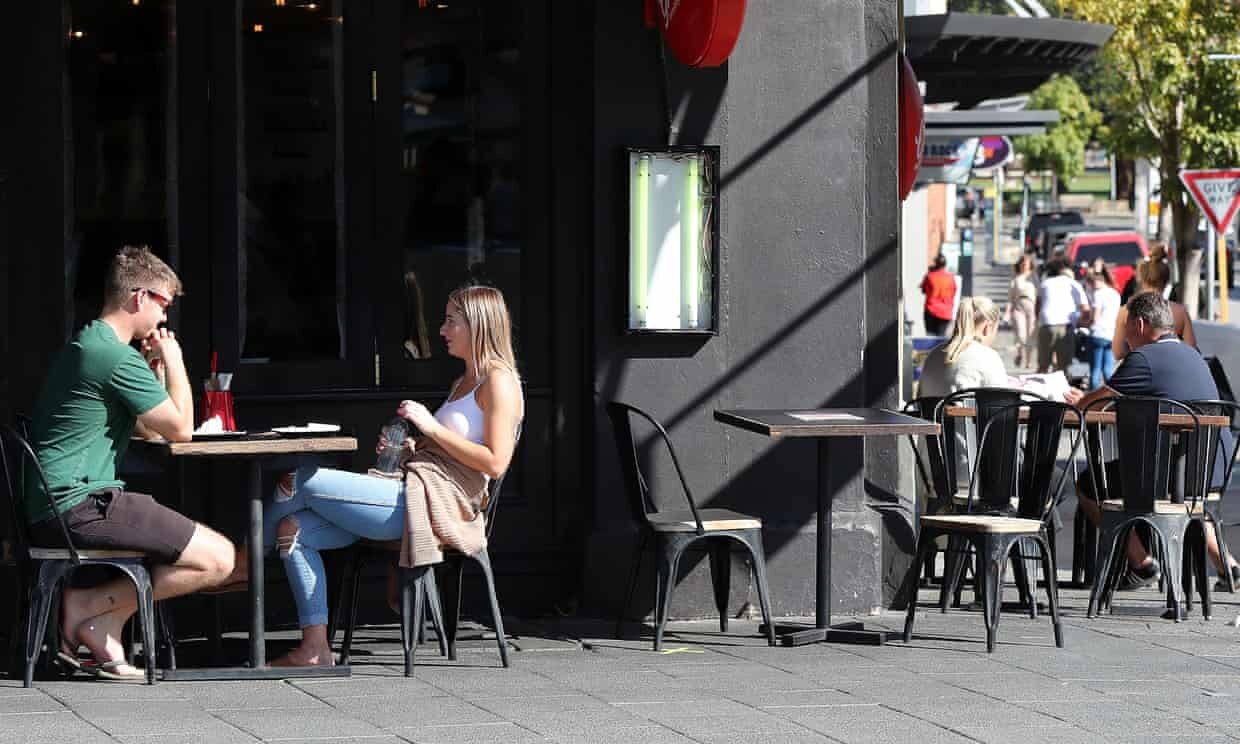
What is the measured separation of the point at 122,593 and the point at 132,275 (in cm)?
112

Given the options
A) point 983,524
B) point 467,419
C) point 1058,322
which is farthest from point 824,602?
point 1058,322

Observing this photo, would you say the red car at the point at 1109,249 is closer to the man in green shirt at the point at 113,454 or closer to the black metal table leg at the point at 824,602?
the black metal table leg at the point at 824,602

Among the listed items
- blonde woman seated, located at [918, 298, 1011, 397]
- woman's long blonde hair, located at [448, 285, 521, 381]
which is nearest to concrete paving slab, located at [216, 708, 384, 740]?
woman's long blonde hair, located at [448, 285, 521, 381]

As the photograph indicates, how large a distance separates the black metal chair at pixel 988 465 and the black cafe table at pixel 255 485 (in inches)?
115

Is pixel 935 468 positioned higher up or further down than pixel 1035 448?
further down

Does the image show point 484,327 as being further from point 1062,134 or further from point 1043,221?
point 1043,221

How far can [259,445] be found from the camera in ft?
21.4

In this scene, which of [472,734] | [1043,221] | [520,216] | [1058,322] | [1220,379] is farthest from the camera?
[1043,221]

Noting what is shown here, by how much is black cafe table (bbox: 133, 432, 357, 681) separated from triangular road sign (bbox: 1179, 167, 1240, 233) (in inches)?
644

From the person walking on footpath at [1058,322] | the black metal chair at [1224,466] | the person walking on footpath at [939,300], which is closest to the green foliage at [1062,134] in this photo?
the person walking on footpath at [939,300]

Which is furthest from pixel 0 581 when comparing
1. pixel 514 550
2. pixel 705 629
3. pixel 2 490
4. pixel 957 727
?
pixel 957 727

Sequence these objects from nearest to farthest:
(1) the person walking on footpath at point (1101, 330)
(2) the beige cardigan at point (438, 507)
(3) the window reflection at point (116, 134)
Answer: (2) the beige cardigan at point (438, 507) < (3) the window reflection at point (116, 134) < (1) the person walking on footpath at point (1101, 330)

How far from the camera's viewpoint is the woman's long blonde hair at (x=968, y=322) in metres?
9.67

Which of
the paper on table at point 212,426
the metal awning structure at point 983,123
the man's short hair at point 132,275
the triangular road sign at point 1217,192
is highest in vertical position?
the metal awning structure at point 983,123
